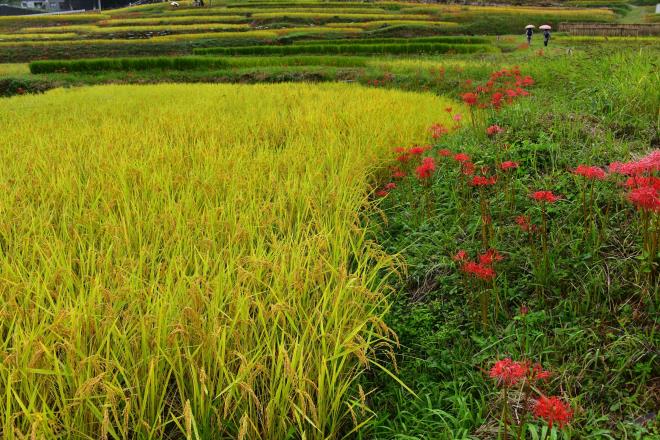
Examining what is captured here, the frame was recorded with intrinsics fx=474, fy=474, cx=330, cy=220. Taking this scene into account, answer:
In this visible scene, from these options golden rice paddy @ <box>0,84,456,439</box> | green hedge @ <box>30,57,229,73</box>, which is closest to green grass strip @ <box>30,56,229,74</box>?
green hedge @ <box>30,57,229,73</box>

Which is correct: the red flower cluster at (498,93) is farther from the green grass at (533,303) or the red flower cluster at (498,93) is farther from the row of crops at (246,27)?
the row of crops at (246,27)

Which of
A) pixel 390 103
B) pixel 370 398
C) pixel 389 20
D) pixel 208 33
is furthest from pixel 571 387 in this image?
pixel 389 20

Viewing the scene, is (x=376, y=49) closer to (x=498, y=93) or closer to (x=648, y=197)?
(x=498, y=93)

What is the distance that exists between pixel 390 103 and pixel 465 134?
2334 millimetres

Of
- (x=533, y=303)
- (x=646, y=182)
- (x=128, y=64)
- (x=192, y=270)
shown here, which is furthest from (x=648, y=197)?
(x=128, y=64)

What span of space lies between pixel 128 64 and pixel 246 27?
41.9 feet

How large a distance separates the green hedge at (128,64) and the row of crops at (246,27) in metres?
3.47

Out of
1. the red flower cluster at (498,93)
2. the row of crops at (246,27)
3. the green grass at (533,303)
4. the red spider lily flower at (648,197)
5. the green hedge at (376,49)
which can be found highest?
the row of crops at (246,27)

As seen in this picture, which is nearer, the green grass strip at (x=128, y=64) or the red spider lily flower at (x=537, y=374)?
the red spider lily flower at (x=537, y=374)

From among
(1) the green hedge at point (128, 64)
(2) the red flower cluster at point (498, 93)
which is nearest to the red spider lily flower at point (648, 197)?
(2) the red flower cluster at point (498, 93)

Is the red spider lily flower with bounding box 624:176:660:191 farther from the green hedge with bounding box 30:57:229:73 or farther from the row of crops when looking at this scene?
the row of crops

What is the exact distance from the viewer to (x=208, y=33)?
81.6 ft

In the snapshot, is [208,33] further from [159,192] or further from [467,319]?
[467,319]

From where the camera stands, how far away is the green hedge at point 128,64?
15688 mm
